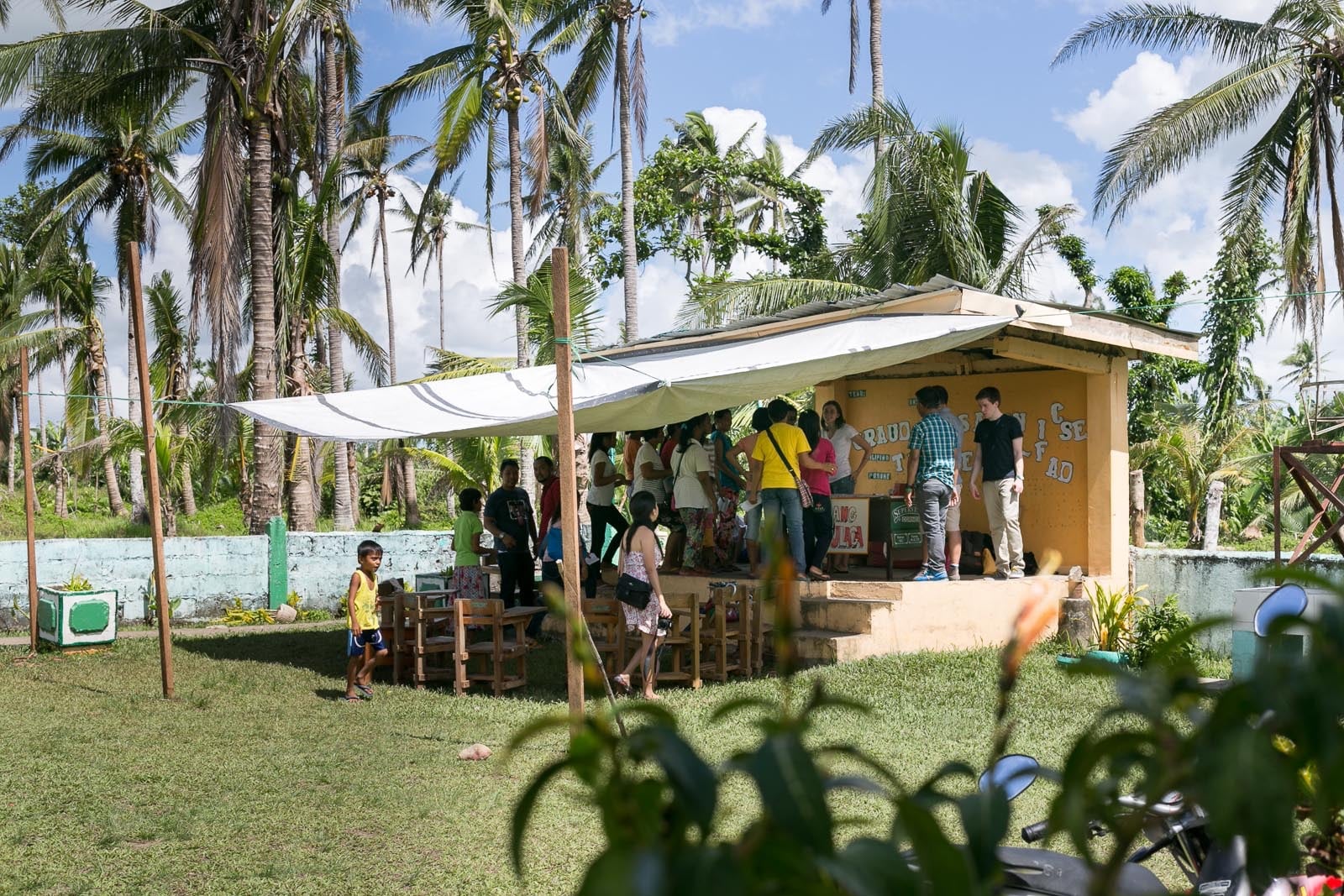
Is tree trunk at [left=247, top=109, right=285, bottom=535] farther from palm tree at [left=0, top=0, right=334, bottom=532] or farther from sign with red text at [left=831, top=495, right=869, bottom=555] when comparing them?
sign with red text at [left=831, top=495, right=869, bottom=555]

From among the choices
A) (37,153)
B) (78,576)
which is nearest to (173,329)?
(37,153)

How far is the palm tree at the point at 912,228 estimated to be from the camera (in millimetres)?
17234

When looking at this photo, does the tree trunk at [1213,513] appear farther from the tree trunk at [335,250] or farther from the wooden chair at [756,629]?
the tree trunk at [335,250]

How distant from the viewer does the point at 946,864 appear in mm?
804

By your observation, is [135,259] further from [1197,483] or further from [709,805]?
[1197,483]

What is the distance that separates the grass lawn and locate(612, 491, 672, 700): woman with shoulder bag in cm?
45

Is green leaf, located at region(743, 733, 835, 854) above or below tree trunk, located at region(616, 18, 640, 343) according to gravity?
below

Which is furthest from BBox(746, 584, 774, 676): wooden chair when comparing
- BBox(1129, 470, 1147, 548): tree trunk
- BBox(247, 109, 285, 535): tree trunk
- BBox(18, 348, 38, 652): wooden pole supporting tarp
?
BBox(247, 109, 285, 535): tree trunk

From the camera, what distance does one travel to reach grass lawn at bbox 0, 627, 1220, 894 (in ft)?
17.5

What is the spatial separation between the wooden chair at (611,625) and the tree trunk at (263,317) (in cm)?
839

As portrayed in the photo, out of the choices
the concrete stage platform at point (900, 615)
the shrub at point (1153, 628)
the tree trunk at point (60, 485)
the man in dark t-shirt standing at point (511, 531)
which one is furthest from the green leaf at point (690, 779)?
the tree trunk at point (60, 485)

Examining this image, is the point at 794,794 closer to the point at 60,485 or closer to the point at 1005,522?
the point at 1005,522

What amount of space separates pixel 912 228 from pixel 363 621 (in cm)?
1151

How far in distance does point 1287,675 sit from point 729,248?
2900cm
